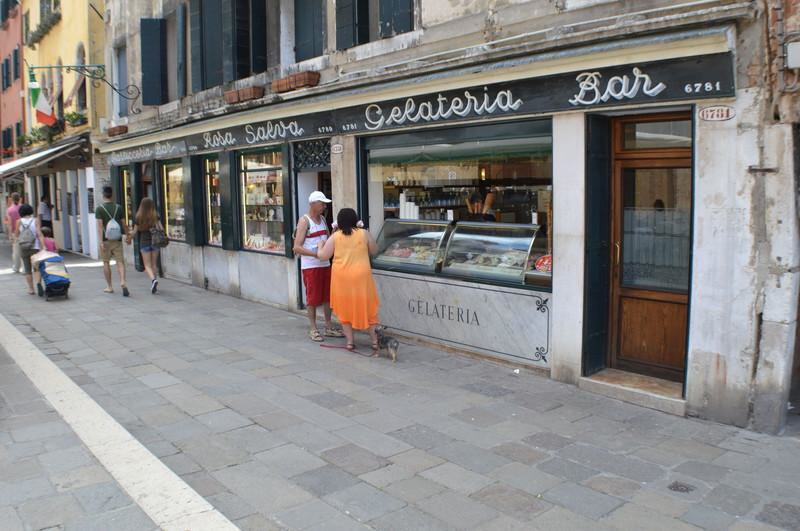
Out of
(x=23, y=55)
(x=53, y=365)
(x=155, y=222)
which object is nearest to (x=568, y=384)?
(x=53, y=365)

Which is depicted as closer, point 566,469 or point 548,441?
point 566,469

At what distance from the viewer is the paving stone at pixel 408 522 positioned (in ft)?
12.5

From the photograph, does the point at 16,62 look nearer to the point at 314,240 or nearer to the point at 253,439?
the point at 314,240

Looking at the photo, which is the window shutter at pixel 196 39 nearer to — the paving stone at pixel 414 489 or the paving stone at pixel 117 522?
the paving stone at pixel 117 522

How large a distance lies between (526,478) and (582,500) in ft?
1.39

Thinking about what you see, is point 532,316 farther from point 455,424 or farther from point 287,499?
point 287,499

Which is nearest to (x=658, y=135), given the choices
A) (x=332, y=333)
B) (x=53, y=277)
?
(x=332, y=333)

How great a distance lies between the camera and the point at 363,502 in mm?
4102

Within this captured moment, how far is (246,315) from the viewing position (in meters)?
10.4

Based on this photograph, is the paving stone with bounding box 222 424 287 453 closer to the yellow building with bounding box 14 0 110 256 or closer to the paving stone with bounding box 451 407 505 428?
the paving stone with bounding box 451 407 505 428

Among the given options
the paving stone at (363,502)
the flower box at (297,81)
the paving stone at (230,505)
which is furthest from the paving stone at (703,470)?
the flower box at (297,81)

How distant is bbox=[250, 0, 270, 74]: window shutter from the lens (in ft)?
37.2

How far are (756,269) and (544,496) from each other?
2.46 metres

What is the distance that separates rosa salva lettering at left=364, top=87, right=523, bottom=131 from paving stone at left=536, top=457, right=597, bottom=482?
3.54m
